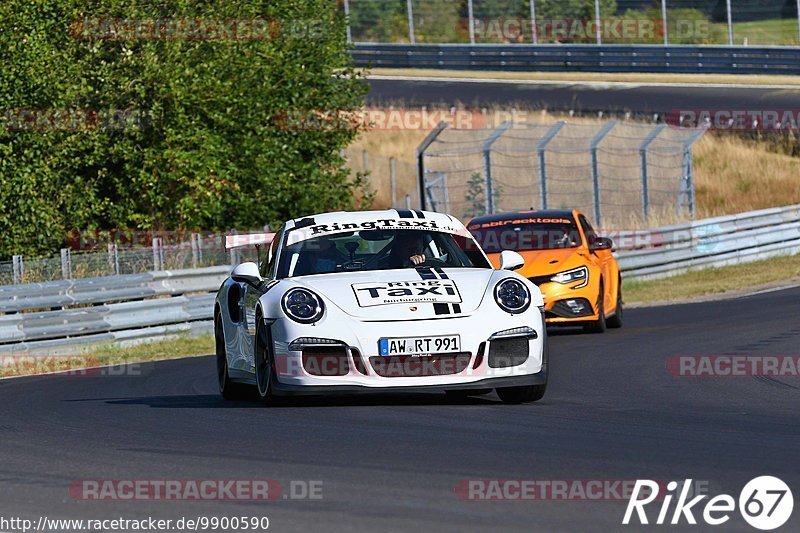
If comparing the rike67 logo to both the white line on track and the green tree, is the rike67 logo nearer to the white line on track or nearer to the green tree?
the green tree

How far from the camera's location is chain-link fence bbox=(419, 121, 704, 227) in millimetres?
31938

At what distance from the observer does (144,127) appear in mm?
24797

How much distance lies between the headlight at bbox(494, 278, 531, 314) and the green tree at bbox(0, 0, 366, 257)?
1452 centimetres

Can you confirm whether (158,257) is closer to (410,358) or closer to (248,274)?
(248,274)

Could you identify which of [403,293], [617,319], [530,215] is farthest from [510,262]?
[530,215]

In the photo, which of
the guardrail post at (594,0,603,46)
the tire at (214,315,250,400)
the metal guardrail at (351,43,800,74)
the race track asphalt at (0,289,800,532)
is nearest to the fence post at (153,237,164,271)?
the race track asphalt at (0,289,800,532)

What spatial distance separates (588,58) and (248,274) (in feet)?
126

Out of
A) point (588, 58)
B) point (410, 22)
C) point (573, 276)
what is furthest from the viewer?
point (410, 22)

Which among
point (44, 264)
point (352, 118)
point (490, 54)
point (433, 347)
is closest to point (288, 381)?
point (433, 347)

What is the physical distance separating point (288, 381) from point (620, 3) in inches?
1493

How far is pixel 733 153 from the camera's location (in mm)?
39281

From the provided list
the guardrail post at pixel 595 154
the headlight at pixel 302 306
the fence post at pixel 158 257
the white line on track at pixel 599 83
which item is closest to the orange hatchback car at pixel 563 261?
the fence post at pixel 158 257

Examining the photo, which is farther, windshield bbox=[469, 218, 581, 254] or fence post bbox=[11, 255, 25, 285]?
fence post bbox=[11, 255, 25, 285]

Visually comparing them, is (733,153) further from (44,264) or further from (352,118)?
(44,264)
